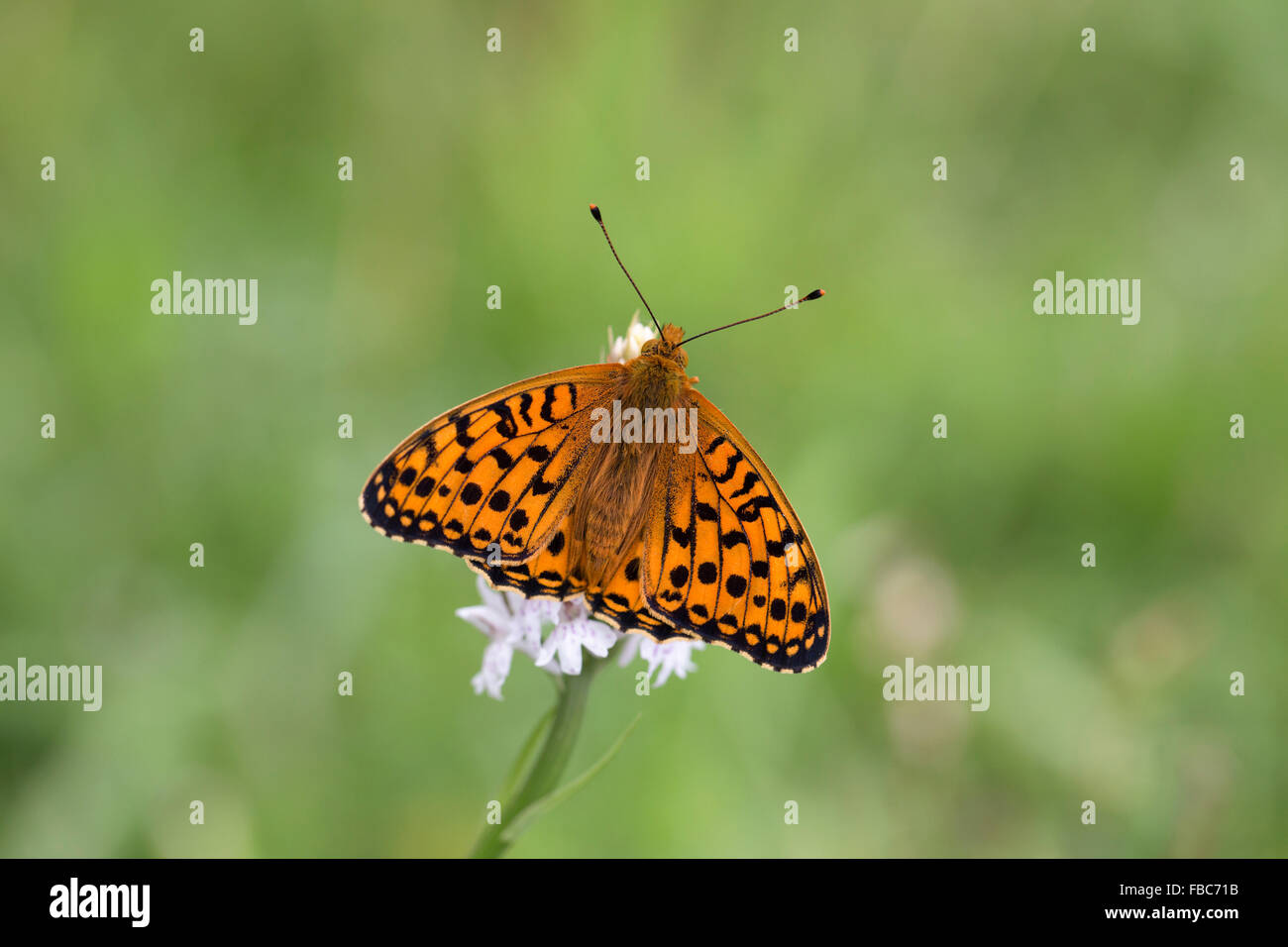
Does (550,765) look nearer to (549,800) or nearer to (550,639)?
(549,800)

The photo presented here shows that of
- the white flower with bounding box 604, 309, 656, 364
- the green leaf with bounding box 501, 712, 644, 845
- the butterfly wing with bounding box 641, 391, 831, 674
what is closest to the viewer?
the green leaf with bounding box 501, 712, 644, 845

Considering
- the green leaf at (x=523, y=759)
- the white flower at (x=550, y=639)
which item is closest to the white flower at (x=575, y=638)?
the white flower at (x=550, y=639)

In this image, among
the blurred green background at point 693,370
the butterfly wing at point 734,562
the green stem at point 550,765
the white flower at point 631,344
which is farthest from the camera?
the blurred green background at point 693,370

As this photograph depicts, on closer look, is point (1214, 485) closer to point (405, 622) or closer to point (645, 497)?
point (645, 497)

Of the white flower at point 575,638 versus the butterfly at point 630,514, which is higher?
the butterfly at point 630,514

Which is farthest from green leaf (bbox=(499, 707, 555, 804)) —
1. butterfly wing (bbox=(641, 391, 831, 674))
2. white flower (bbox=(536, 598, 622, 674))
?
butterfly wing (bbox=(641, 391, 831, 674))

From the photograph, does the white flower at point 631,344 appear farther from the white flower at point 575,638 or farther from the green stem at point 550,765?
the green stem at point 550,765

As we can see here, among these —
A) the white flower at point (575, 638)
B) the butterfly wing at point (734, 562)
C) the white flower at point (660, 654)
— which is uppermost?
the butterfly wing at point (734, 562)

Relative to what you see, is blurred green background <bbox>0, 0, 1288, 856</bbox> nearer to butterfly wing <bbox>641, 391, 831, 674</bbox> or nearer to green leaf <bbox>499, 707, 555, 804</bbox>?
green leaf <bbox>499, 707, 555, 804</bbox>
